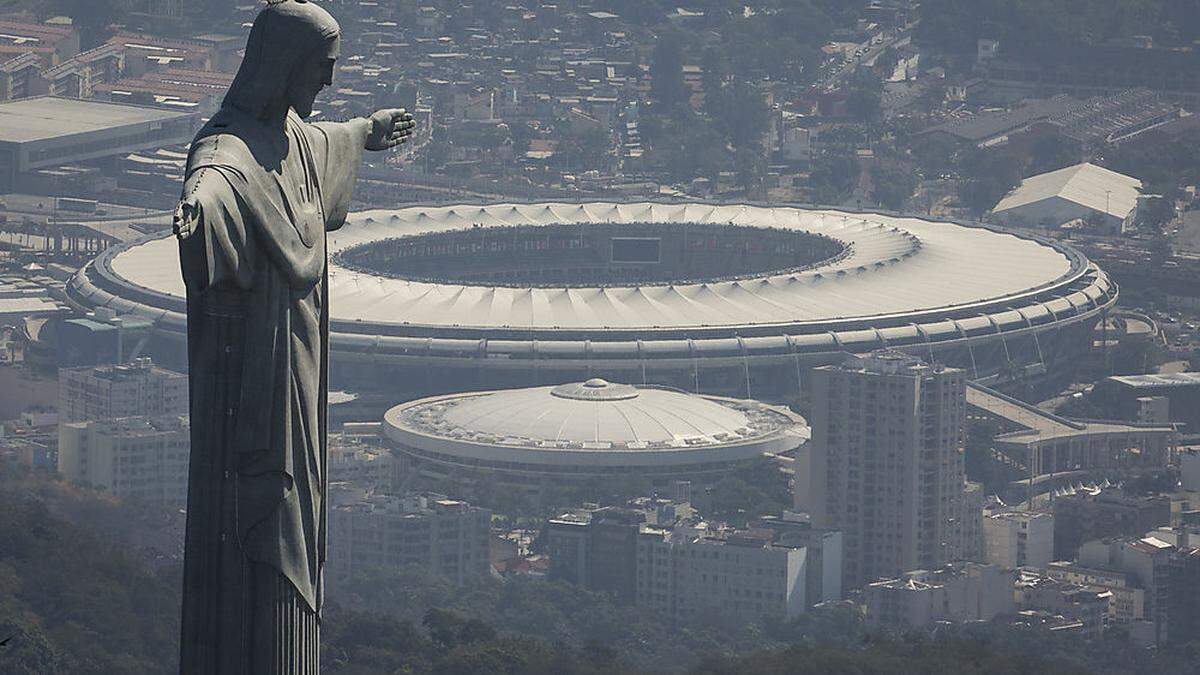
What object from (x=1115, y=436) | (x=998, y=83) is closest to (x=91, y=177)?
(x=998, y=83)

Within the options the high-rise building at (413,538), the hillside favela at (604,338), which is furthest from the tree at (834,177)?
the high-rise building at (413,538)

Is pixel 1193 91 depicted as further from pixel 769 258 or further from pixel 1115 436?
pixel 1115 436

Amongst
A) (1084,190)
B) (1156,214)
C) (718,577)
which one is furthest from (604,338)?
(1084,190)

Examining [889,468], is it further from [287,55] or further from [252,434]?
[252,434]

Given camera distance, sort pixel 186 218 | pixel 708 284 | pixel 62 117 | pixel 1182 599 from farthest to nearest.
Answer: pixel 62 117 < pixel 708 284 < pixel 1182 599 < pixel 186 218

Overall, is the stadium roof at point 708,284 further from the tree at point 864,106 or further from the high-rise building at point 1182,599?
the tree at point 864,106
